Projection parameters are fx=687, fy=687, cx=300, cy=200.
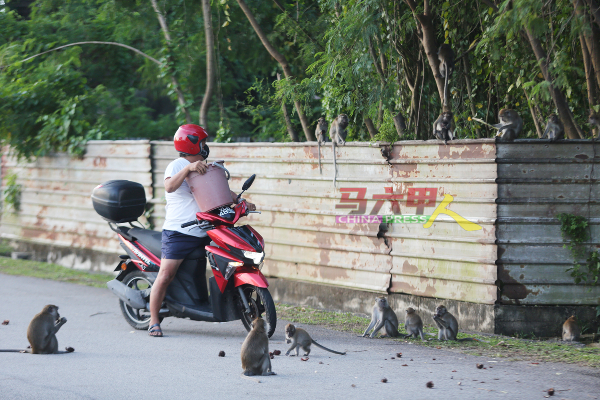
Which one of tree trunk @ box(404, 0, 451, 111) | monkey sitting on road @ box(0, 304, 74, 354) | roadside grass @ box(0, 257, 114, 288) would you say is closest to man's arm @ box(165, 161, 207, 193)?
monkey sitting on road @ box(0, 304, 74, 354)

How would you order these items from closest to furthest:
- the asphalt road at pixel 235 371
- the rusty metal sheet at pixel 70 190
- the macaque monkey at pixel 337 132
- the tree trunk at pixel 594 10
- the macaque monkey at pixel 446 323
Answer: the asphalt road at pixel 235 371, the tree trunk at pixel 594 10, the macaque monkey at pixel 446 323, the macaque monkey at pixel 337 132, the rusty metal sheet at pixel 70 190

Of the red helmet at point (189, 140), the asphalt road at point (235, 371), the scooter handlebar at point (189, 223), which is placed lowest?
the asphalt road at point (235, 371)

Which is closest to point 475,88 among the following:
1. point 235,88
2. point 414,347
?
point 414,347

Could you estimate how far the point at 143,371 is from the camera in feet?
17.3

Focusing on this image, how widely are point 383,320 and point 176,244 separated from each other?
210 centimetres

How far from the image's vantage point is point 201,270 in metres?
6.84

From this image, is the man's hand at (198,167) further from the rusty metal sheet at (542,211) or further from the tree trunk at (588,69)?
the tree trunk at (588,69)

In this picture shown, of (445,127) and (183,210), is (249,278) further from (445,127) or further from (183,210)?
(445,127)

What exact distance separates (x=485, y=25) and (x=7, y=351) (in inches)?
248

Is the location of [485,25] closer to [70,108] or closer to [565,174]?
[565,174]

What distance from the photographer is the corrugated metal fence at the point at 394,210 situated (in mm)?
6711

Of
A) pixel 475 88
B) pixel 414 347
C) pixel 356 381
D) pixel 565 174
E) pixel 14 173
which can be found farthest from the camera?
pixel 14 173

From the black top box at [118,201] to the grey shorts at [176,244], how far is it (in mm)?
1151

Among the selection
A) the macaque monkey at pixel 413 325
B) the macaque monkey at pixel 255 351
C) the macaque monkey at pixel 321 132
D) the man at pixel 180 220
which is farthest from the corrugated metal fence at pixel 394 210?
the macaque monkey at pixel 255 351
